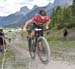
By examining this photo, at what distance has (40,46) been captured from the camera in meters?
12.2

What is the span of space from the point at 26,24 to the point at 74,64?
3.57 m

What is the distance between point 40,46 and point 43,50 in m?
0.31

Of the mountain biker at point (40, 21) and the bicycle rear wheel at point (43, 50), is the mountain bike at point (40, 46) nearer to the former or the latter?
the bicycle rear wheel at point (43, 50)

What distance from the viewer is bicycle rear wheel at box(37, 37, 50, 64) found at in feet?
37.8

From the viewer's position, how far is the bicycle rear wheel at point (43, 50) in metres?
11.5

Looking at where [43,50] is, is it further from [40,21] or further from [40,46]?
[40,21]

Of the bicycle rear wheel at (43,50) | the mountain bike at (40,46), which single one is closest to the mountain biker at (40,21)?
the mountain bike at (40,46)

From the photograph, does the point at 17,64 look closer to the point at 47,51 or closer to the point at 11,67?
the point at 11,67

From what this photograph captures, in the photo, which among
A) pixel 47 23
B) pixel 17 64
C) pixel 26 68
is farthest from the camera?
pixel 17 64

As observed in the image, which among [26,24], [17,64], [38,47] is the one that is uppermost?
[26,24]

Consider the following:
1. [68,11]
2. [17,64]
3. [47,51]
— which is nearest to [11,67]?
[17,64]

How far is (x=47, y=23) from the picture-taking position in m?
11.4

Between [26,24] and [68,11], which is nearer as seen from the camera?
[26,24]

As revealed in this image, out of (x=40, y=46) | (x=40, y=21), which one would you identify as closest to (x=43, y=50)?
(x=40, y=46)
